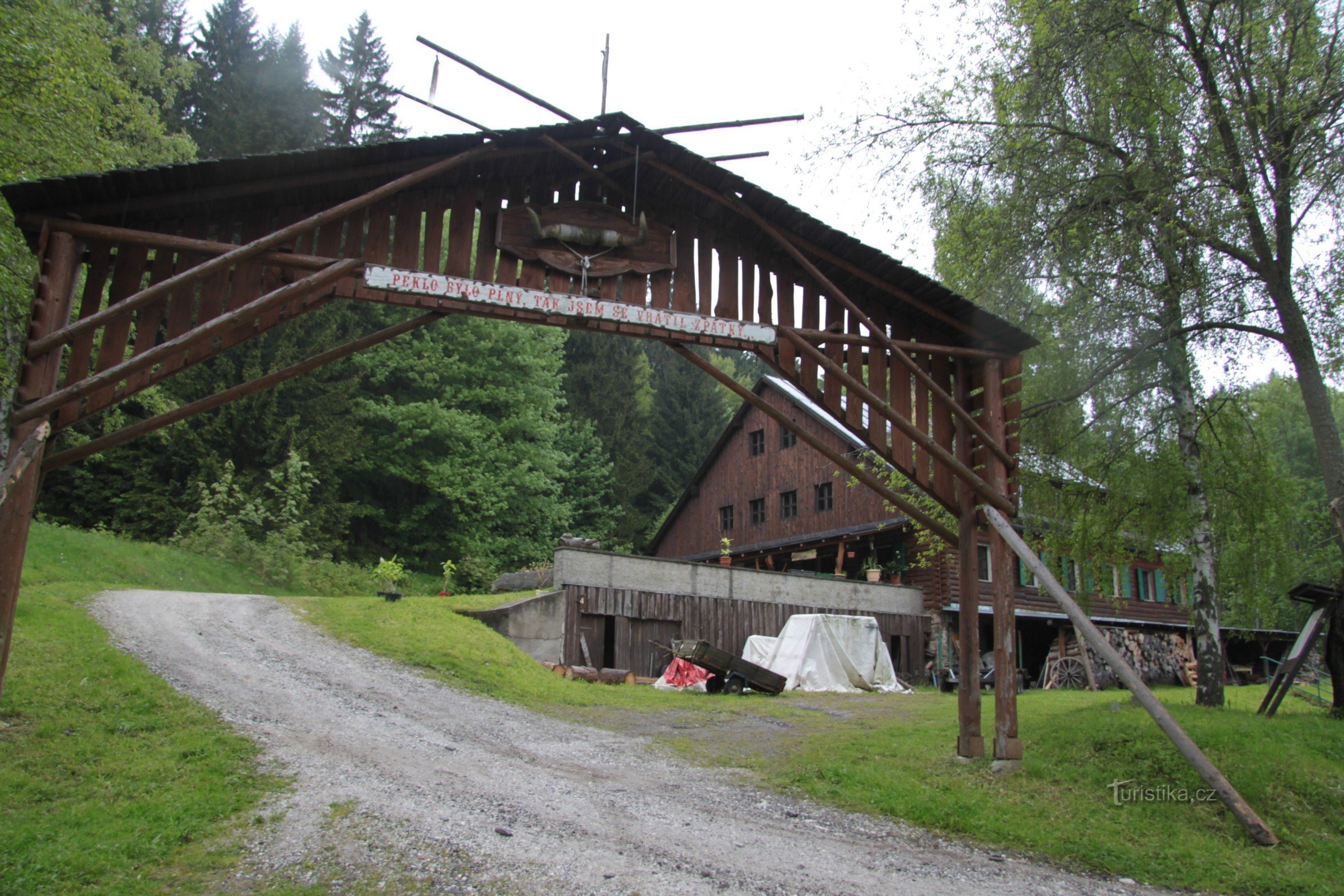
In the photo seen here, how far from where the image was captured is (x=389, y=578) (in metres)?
23.3

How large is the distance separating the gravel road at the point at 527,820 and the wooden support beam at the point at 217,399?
313 centimetres

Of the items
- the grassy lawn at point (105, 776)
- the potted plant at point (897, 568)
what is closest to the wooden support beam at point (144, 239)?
the grassy lawn at point (105, 776)

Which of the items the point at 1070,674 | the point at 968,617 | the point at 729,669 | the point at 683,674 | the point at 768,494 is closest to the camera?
the point at 968,617

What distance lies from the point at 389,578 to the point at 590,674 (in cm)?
750

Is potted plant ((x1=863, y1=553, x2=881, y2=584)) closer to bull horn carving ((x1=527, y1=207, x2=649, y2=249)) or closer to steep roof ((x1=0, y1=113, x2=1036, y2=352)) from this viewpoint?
steep roof ((x1=0, y1=113, x2=1036, y2=352))

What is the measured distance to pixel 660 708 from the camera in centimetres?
1471

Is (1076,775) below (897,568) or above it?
below

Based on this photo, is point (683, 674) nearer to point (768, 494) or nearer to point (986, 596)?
point (986, 596)

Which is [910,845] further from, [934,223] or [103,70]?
[103,70]

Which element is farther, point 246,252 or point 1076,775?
point 1076,775

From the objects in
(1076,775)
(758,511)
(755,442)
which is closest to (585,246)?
(1076,775)

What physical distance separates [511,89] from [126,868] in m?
7.17

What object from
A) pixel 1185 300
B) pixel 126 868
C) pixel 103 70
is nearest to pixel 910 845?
pixel 126 868

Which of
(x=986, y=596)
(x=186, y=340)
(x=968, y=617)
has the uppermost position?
(x=186, y=340)
